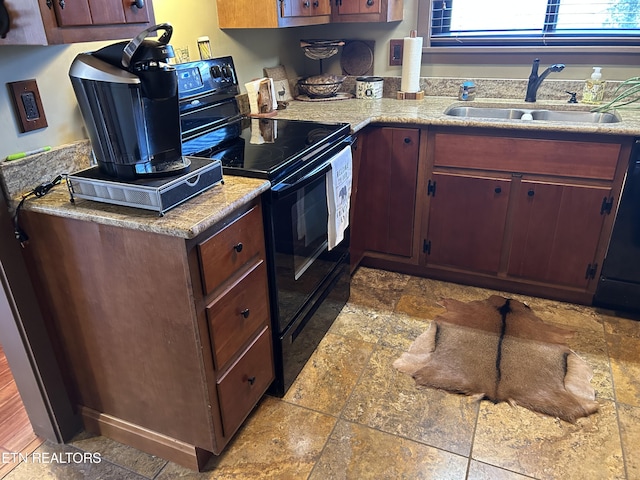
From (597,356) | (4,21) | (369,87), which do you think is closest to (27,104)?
(4,21)

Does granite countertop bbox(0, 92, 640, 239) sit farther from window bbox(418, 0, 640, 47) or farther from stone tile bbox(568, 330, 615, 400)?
stone tile bbox(568, 330, 615, 400)

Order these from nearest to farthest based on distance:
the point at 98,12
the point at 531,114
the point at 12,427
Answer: the point at 98,12, the point at 12,427, the point at 531,114

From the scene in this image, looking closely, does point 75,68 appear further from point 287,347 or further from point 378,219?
point 378,219

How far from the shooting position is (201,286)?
4.21 ft

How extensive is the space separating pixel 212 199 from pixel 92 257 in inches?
14.4

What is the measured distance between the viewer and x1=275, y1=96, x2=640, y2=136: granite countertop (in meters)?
2.05

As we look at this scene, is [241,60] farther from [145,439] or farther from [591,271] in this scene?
[591,271]

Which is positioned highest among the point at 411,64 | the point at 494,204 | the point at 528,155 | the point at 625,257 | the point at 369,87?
the point at 411,64

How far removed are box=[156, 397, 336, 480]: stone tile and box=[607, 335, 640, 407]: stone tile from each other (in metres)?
1.10

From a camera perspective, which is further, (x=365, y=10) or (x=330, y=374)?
(x=365, y=10)

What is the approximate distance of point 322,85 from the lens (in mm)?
2760

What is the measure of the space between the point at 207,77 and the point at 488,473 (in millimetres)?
1813

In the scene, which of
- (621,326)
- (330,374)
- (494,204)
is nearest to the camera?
(330,374)

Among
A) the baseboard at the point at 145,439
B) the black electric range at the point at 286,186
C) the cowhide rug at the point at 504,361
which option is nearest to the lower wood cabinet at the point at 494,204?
the cowhide rug at the point at 504,361
